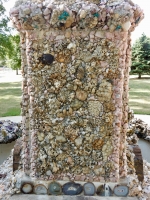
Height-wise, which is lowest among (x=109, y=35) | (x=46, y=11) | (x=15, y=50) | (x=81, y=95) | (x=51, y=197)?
(x=51, y=197)

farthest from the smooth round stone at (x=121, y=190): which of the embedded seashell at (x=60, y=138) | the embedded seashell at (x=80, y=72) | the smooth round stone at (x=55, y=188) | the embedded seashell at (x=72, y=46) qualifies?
the embedded seashell at (x=72, y=46)

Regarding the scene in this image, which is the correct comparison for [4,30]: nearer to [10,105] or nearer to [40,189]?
[10,105]

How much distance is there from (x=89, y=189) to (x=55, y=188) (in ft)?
0.99

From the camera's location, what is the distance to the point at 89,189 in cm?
250

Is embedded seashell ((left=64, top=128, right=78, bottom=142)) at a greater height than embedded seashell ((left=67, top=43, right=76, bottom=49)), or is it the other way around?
embedded seashell ((left=67, top=43, right=76, bottom=49))

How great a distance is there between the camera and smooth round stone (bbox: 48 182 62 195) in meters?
2.52

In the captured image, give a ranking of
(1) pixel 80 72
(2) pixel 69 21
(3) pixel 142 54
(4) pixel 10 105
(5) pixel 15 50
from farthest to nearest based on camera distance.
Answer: (3) pixel 142 54
(5) pixel 15 50
(4) pixel 10 105
(1) pixel 80 72
(2) pixel 69 21

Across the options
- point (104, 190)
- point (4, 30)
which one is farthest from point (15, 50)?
point (104, 190)

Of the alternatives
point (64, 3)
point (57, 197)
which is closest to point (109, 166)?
point (57, 197)

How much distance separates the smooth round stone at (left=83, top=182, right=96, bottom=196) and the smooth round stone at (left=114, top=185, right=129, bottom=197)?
0.19 meters

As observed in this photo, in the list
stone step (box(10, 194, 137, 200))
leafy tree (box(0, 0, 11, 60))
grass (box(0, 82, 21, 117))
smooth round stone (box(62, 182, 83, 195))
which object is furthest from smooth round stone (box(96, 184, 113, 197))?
leafy tree (box(0, 0, 11, 60))

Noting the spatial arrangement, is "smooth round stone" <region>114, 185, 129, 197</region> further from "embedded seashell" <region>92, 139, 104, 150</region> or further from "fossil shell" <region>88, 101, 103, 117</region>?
"fossil shell" <region>88, 101, 103, 117</region>

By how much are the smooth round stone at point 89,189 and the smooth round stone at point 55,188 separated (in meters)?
0.22

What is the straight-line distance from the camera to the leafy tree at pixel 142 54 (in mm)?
17984
